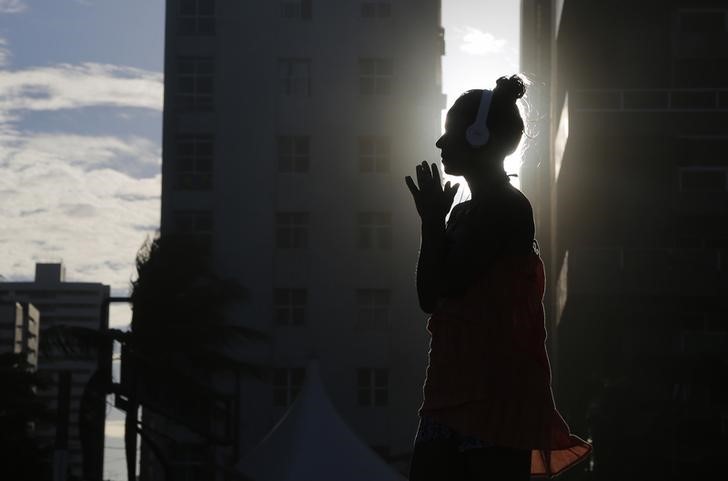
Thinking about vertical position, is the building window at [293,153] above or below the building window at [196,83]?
below

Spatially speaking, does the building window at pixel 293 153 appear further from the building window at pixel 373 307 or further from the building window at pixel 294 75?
the building window at pixel 373 307

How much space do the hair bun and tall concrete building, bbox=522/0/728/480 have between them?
91.4 feet

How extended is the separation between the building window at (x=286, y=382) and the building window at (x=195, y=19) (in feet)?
40.4

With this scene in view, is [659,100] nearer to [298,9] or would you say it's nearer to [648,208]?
[648,208]

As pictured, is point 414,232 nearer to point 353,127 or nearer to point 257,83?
point 353,127

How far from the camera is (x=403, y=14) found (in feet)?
179

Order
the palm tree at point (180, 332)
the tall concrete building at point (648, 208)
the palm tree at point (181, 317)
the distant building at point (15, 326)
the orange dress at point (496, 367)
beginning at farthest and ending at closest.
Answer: the distant building at point (15, 326) < the palm tree at point (181, 317) < the palm tree at point (180, 332) < the tall concrete building at point (648, 208) < the orange dress at point (496, 367)

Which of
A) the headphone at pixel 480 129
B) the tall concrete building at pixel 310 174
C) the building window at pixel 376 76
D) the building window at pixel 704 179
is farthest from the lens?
the building window at pixel 376 76

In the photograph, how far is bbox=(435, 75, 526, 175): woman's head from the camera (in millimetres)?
3863

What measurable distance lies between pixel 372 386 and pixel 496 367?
163ft

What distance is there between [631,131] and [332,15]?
20540 mm

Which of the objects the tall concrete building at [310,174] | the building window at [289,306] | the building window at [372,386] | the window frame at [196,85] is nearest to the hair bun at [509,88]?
the tall concrete building at [310,174]

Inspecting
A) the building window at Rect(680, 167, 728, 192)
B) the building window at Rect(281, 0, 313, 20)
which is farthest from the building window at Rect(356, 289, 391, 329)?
the building window at Rect(680, 167, 728, 192)

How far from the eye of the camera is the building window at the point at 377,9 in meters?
54.8
